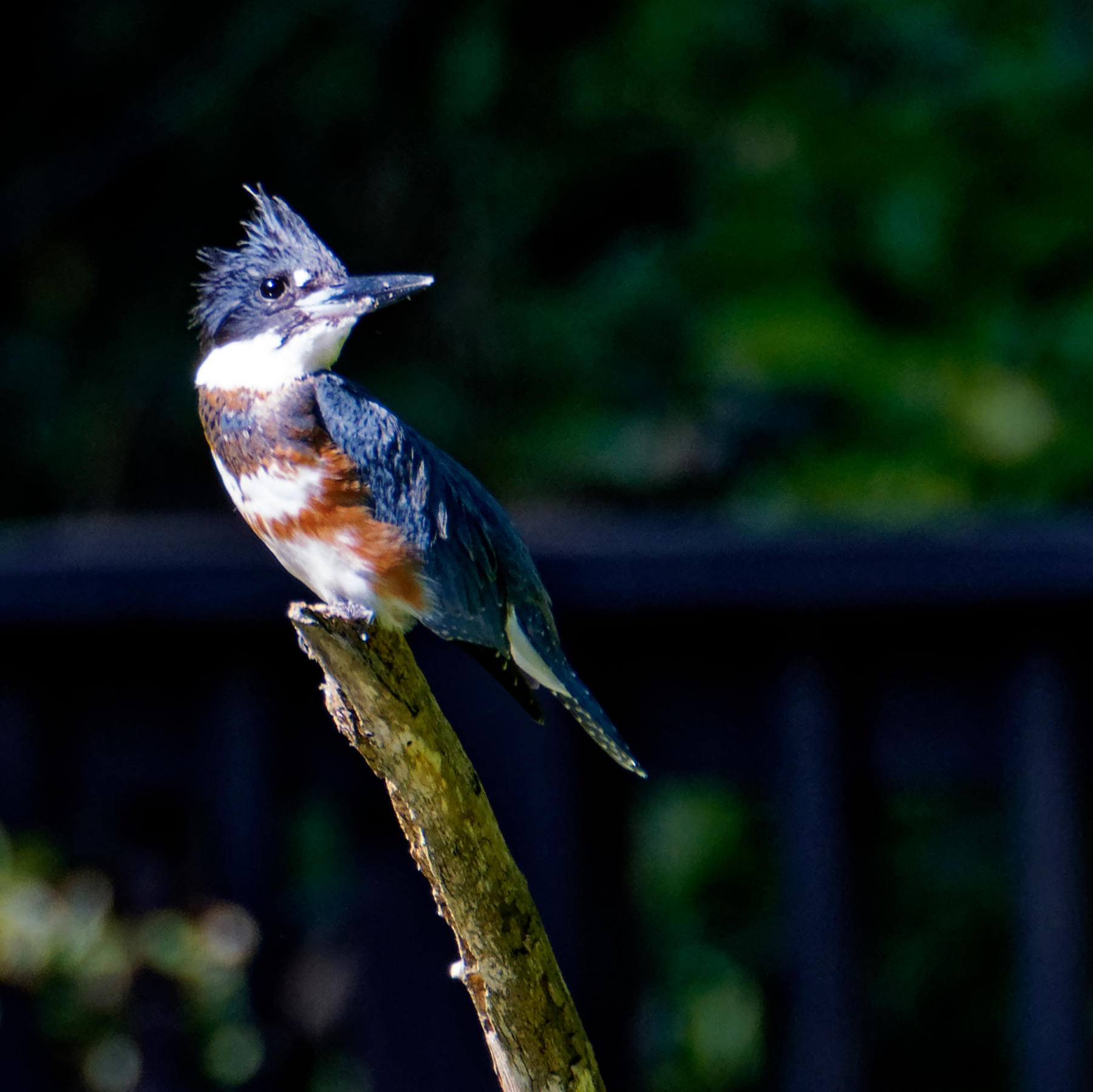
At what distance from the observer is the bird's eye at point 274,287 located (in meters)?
1.40

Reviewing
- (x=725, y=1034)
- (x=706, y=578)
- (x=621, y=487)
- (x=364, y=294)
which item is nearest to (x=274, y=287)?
(x=364, y=294)

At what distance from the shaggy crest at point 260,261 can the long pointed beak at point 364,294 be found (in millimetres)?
31

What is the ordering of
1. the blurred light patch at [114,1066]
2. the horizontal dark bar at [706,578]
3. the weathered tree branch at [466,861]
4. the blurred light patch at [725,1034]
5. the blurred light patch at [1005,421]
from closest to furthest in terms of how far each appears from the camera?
the weathered tree branch at [466,861], the horizontal dark bar at [706,578], the blurred light patch at [114,1066], the blurred light patch at [725,1034], the blurred light patch at [1005,421]

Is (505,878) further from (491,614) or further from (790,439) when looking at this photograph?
(790,439)

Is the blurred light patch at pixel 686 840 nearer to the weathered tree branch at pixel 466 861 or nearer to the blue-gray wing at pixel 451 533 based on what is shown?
the blue-gray wing at pixel 451 533

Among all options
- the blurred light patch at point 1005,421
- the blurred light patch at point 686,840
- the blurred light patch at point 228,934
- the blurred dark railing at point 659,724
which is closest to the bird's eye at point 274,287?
the blurred dark railing at point 659,724

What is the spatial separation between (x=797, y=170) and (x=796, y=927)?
2376 mm

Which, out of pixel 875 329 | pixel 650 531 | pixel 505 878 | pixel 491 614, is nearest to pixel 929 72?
pixel 875 329

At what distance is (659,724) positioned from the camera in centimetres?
239

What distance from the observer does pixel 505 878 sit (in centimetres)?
117

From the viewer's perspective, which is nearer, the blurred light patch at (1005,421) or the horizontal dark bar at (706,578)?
the horizontal dark bar at (706,578)

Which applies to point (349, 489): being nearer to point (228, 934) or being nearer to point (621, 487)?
point (228, 934)

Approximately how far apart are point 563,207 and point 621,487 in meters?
0.85

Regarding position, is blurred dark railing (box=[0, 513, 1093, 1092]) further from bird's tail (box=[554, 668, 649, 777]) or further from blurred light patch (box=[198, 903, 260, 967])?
bird's tail (box=[554, 668, 649, 777])
